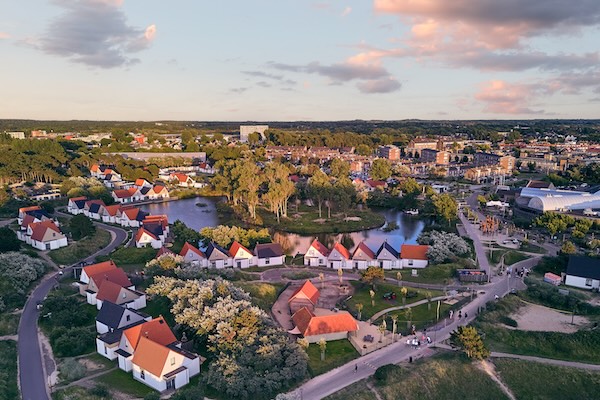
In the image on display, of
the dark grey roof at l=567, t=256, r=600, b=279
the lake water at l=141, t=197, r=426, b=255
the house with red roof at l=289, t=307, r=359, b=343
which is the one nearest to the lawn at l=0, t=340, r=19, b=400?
the house with red roof at l=289, t=307, r=359, b=343

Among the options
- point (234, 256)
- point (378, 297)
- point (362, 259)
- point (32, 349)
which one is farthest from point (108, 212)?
point (378, 297)

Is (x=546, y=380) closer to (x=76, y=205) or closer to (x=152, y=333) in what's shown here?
(x=152, y=333)

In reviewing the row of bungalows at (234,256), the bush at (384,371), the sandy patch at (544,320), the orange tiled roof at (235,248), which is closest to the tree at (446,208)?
the row of bungalows at (234,256)

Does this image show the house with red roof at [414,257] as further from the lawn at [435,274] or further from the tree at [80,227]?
the tree at [80,227]

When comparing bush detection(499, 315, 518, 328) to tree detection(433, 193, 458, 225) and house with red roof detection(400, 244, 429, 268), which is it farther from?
tree detection(433, 193, 458, 225)

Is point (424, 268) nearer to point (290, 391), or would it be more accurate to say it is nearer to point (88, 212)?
point (290, 391)
